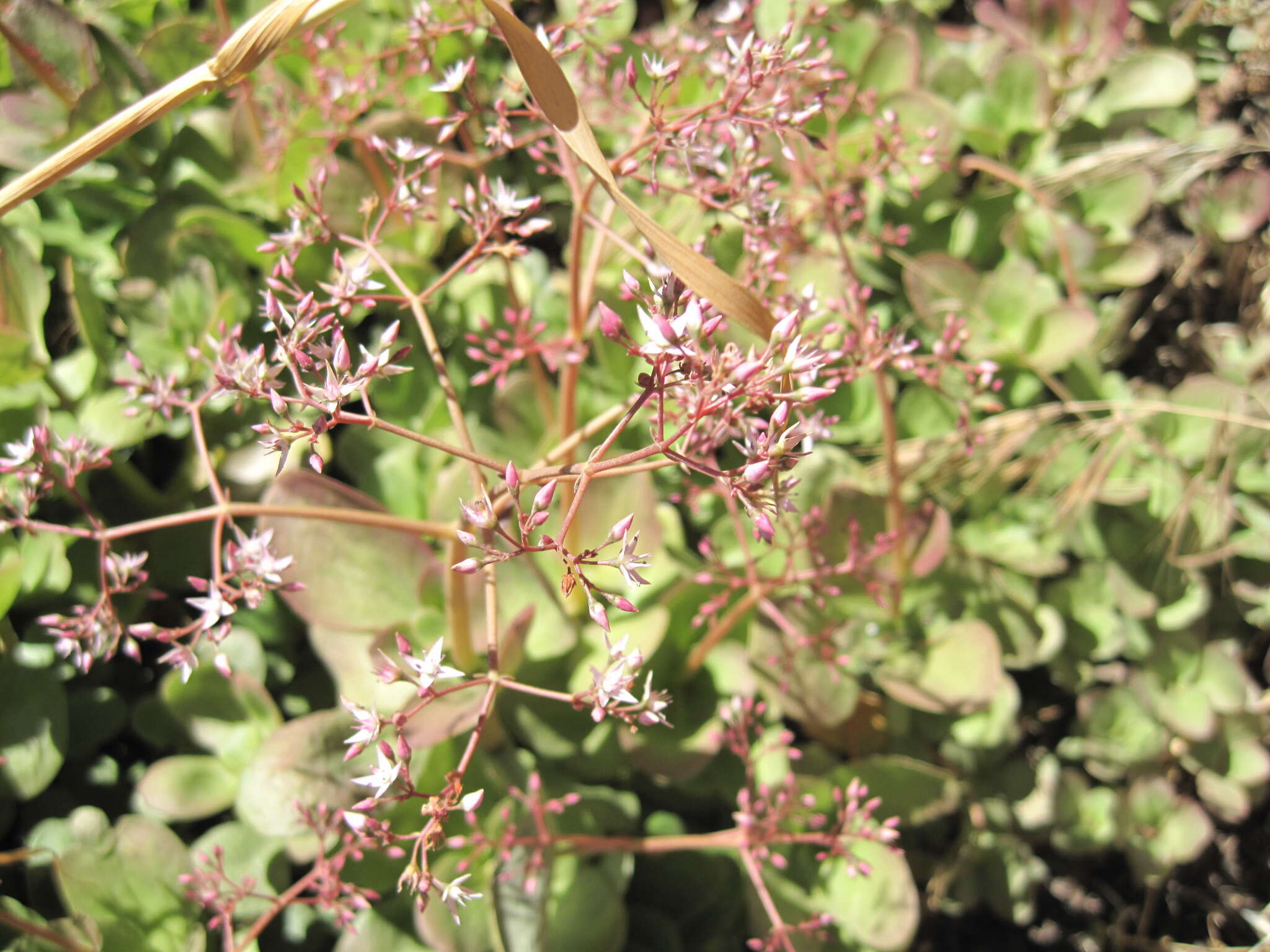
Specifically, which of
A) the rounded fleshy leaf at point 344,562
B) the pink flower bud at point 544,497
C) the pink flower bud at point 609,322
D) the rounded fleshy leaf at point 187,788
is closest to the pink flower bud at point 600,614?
the pink flower bud at point 544,497

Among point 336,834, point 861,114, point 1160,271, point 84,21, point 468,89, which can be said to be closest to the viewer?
point 468,89

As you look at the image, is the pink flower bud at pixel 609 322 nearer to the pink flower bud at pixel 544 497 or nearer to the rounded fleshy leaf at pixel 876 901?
the pink flower bud at pixel 544 497

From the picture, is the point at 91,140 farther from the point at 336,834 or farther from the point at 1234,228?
the point at 1234,228

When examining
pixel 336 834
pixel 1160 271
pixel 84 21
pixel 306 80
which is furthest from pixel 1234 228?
pixel 84 21

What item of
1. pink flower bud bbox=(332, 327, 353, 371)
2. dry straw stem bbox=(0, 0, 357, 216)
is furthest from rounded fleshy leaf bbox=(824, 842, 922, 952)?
dry straw stem bbox=(0, 0, 357, 216)

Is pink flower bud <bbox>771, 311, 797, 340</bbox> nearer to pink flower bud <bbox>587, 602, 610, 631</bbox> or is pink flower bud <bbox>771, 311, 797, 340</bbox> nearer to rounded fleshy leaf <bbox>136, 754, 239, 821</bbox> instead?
pink flower bud <bbox>587, 602, 610, 631</bbox>

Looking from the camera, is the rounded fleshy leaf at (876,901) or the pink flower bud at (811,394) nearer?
the pink flower bud at (811,394)

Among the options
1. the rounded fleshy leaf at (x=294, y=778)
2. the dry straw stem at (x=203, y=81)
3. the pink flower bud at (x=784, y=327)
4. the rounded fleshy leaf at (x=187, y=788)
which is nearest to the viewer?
the pink flower bud at (x=784, y=327)
